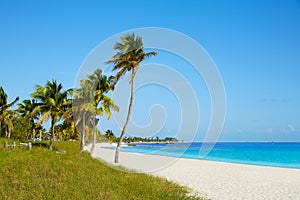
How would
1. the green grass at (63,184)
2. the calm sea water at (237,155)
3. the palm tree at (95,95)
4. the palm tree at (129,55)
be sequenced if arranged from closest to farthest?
1. the green grass at (63,184)
2. the palm tree at (129,55)
3. the palm tree at (95,95)
4. the calm sea water at (237,155)

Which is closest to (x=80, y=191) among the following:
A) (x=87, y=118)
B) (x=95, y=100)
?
(x=95, y=100)

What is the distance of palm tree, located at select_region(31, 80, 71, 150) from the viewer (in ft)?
112

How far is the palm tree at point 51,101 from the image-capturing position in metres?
34.2

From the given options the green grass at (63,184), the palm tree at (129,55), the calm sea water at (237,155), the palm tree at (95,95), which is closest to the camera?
the green grass at (63,184)

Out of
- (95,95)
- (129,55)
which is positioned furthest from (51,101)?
(129,55)

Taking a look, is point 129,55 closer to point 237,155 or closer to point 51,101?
point 51,101

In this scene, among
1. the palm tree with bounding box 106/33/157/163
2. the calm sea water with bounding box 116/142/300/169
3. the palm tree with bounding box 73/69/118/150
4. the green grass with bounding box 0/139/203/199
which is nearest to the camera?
the green grass with bounding box 0/139/203/199

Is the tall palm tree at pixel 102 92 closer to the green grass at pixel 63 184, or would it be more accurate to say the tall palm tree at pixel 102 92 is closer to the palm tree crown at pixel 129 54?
the palm tree crown at pixel 129 54

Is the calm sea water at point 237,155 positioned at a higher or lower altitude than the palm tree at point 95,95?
lower

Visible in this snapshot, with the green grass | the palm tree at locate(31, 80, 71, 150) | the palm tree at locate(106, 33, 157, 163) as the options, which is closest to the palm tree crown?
the palm tree at locate(106, 33, 157, 163)

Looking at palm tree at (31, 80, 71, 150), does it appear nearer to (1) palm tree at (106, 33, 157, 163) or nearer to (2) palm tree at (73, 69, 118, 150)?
(2) palm tree at (73, 69, 118, 150)

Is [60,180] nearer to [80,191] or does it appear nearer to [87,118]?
[80,191]

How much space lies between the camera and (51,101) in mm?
33969

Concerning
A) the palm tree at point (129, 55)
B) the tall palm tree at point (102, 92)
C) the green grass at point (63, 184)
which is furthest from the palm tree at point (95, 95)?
the green grass at point (63, 184)
